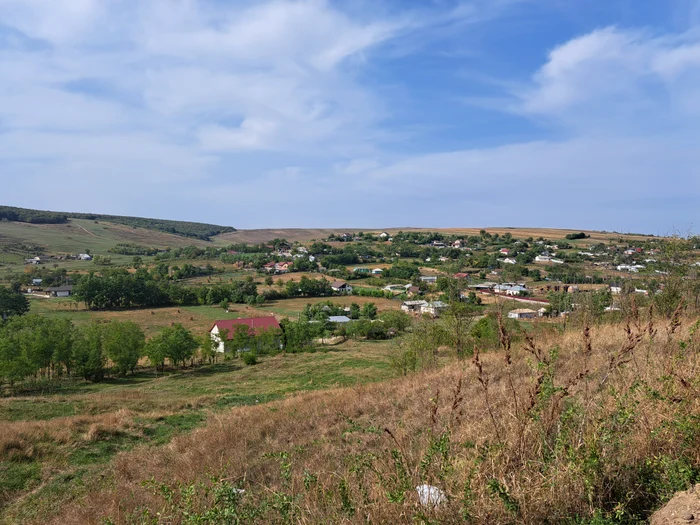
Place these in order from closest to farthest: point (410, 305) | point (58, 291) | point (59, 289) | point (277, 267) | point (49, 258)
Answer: point (410, 305)
point (58, 291)
point (59, 289)
point (277, 267)
point (49, 258)

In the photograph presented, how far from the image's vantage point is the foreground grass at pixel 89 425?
8750 millimetres

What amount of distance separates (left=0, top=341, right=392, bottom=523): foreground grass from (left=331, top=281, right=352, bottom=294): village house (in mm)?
54118

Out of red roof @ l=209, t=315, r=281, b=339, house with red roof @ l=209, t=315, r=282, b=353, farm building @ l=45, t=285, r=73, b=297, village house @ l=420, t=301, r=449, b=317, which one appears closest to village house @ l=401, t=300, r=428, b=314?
house with red roof @ l=209, t=315, r=282, b=353

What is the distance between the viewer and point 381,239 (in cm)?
17688

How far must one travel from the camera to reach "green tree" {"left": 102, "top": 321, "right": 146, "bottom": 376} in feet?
119

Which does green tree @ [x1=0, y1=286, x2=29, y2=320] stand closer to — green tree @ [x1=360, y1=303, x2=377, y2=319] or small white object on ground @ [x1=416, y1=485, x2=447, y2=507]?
green tree @ [x1=360, y1=303, x2=377, y2=319]

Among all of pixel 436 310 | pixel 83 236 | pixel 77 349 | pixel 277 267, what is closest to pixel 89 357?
pixel 77 349

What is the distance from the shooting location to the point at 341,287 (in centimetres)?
9219

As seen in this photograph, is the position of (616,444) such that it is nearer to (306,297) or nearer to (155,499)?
(155,499)

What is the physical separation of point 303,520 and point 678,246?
52.8 feet

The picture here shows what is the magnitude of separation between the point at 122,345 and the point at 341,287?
58778 millimetres

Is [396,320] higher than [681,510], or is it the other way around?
[681,510]

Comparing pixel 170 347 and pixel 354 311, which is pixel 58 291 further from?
pixel 354 311

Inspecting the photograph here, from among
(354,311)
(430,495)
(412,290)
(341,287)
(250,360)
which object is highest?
(430,495)
